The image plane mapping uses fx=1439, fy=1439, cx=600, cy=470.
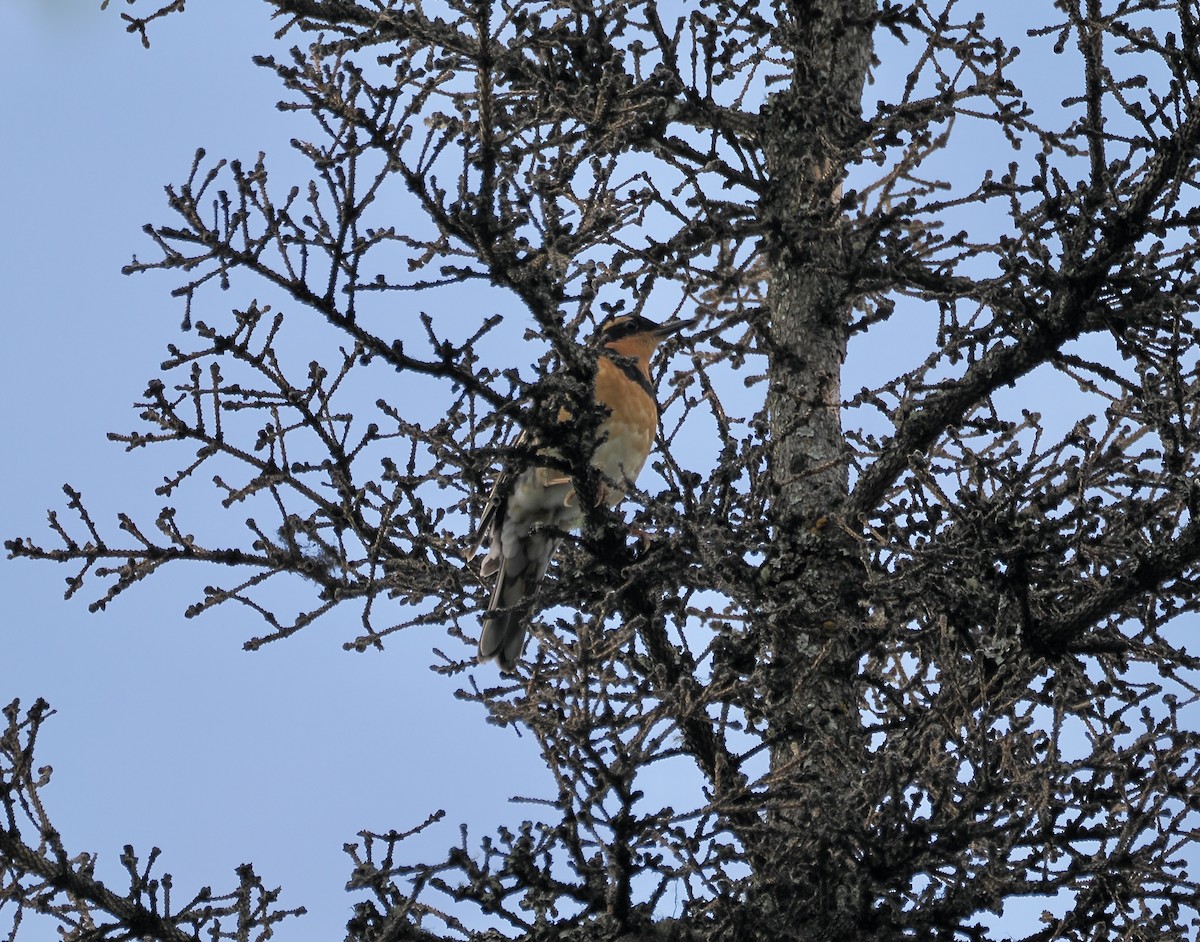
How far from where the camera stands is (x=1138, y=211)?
5.54 meters

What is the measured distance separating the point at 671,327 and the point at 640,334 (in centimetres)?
17

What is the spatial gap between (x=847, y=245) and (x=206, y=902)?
13.4 ft

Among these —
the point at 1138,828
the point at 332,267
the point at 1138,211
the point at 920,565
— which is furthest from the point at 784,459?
the point at 332,267

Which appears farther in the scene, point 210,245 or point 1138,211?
point 1138,211

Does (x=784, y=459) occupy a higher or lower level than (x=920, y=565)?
higher

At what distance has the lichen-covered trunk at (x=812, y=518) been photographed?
5.09 meters

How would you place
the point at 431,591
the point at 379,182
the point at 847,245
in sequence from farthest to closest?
the point at 847,245 → the point at 431,591 → the point at 379,182

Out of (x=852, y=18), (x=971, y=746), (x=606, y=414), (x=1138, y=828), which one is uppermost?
(x=852, y=18)

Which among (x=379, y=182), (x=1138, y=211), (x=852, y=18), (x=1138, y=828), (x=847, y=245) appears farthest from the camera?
(x=852, y=18)

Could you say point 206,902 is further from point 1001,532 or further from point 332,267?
point 1001,532

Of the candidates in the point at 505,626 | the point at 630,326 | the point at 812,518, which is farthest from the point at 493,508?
the point at 630,326

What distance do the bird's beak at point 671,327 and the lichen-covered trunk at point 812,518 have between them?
439 mm

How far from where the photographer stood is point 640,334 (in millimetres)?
7805

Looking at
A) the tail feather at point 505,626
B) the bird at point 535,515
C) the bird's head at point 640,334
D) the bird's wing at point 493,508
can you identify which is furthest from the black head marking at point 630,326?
the tail feather at point 505,626
